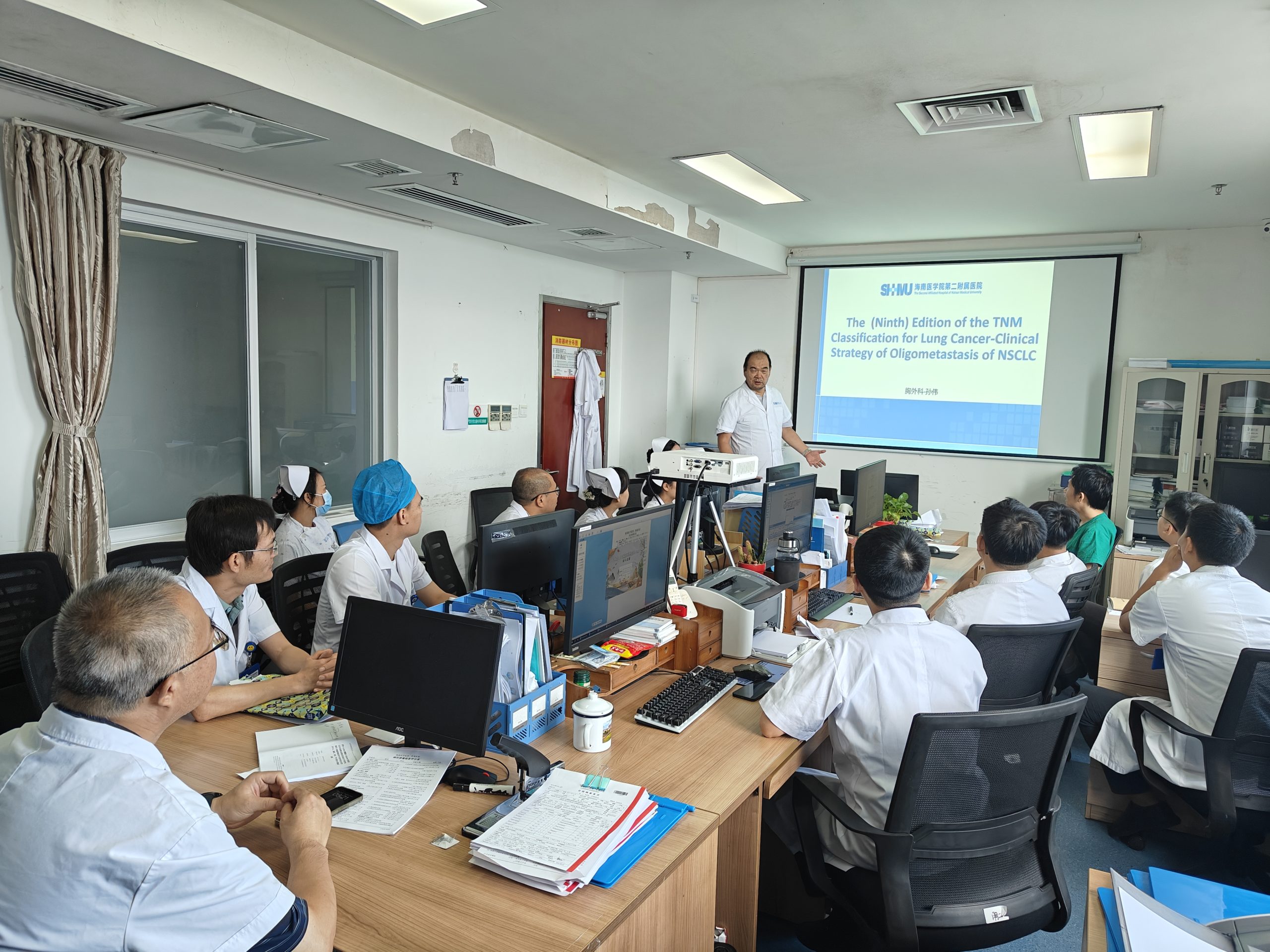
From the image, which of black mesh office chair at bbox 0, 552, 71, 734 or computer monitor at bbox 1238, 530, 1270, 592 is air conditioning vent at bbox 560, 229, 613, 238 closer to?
black mesh office chair at bbox 0, 552, 71, 734

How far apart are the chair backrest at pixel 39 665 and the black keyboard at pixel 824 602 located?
2.55 m

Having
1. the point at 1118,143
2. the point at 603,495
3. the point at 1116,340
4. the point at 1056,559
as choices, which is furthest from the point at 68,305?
the point at 1116,340

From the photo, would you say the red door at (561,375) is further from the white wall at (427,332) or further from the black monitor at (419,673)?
the black monitor at (419,673)

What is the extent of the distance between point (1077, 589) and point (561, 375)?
4.35m

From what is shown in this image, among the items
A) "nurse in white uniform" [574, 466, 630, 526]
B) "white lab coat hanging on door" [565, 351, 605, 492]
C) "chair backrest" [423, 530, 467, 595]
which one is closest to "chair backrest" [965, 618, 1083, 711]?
"nurse in white uniform" [574, 466, 630, 526]

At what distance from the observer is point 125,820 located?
3.74 feet

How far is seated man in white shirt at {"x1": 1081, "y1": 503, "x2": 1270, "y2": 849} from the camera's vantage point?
267 centimetres

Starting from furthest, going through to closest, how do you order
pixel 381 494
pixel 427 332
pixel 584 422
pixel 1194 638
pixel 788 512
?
pixel 584 422 < pixel 427 332 < pixel 788 512 < pixel 381 494 < pixel 1194 638

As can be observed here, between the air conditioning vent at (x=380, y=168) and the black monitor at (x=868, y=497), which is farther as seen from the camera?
the black monitor at (x=868, y=497)

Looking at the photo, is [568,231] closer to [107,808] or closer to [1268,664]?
[1268,664]

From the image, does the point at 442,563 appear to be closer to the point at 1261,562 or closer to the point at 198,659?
the point at 198,659

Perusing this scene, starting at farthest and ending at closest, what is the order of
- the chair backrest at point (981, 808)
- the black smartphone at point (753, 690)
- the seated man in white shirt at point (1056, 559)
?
the seated man in white shirt at point (1056, 559), the black smartphone at point (753, 690), the chair backrest at point (981, 808)

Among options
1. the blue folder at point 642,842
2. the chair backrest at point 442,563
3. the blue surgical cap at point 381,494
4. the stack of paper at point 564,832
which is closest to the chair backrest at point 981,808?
the blue folder at point 642,842

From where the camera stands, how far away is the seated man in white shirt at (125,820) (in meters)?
1.11
